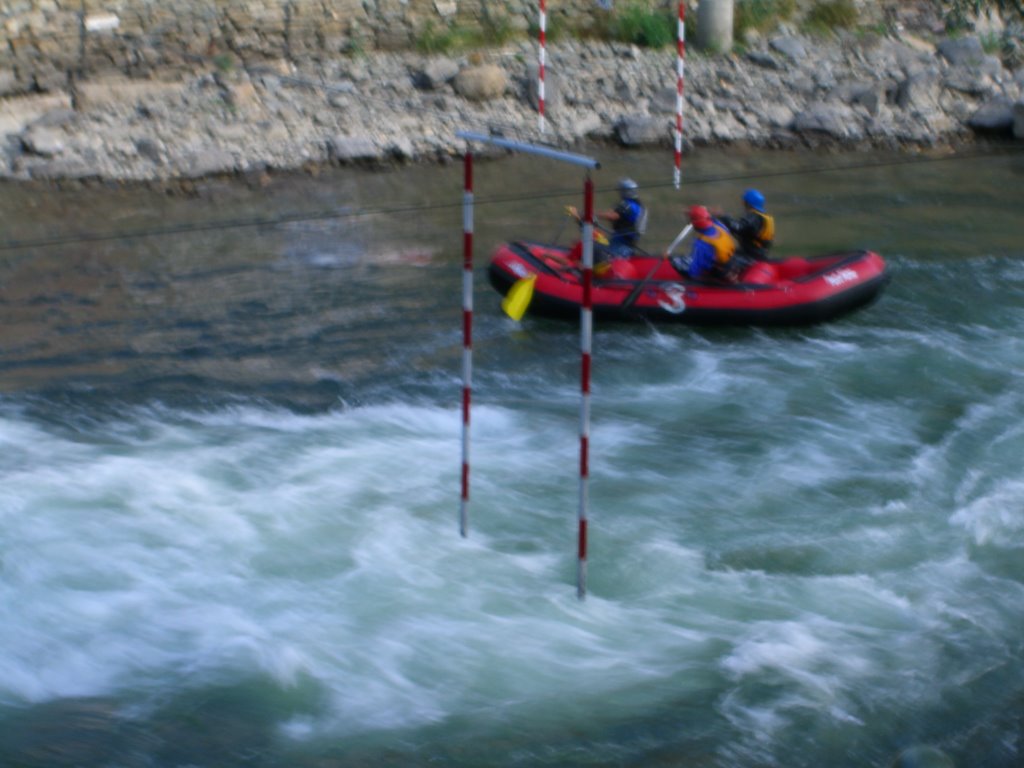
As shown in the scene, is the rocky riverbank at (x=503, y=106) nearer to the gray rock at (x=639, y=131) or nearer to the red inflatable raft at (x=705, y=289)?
the gray rock at (x=639, y=131)

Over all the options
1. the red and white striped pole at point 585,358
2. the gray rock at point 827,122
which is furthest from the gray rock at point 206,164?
the red and white striped pole at point 585,358

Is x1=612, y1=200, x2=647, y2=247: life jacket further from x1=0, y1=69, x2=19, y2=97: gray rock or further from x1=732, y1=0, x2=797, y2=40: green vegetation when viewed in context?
x1=0, y1=69, x2=19, y2=97: gray rock

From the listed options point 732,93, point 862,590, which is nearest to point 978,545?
point 862,590

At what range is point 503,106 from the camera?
491 inches

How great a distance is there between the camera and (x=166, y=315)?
900 centimetres

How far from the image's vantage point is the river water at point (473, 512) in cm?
485

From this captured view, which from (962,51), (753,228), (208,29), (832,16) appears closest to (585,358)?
(753,228)

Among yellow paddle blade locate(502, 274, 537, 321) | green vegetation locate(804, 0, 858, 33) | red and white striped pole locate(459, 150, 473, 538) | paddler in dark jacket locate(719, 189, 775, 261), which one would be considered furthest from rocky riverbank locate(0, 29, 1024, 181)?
yellow paddle blade locate(502, 274, 537, 321)

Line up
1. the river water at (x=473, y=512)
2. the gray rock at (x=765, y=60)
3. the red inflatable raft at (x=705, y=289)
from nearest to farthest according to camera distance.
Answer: the river water at (x=473, y=512)
the red inflatable raft at (x=705, y=289)
the gray rock at (x=765, y=60)

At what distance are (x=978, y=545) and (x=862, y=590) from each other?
0.71 meters

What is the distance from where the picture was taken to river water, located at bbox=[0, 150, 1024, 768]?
4848mm

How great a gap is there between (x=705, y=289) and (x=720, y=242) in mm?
312

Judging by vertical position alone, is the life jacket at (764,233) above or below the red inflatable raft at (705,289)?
above

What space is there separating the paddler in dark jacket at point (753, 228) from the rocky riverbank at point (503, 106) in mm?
3505
